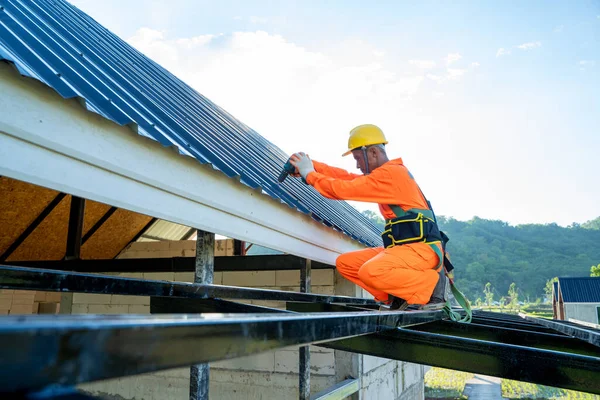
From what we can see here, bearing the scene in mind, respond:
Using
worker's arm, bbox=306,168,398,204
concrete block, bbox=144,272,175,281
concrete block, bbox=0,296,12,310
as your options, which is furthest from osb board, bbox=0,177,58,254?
worker's arm, bbox=306,168,398,204

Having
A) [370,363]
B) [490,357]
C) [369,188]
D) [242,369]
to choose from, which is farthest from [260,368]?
[490,357]

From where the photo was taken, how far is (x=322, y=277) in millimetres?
7840

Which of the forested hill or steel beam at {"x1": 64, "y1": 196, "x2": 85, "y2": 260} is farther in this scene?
the forested hill

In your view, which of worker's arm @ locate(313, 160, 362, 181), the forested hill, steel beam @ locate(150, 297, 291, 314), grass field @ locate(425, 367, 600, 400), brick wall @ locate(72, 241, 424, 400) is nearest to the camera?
steel beam @ locate(150, 297, 291, 314)

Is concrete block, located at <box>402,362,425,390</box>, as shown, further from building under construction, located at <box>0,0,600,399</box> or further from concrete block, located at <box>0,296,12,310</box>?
concrete block, located at <box>0,296,12,310</box>

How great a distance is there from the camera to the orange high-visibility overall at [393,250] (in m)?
3.52

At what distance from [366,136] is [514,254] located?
360 ft

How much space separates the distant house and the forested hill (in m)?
54.0

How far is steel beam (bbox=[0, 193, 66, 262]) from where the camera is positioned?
26.0 ft

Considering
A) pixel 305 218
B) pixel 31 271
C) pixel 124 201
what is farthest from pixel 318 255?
pixel 31 271

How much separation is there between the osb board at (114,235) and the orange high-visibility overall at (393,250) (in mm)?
6186

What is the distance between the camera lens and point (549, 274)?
95938 millimetres

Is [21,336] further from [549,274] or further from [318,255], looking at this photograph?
[549,274]

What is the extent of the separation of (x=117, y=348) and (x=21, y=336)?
144mm
